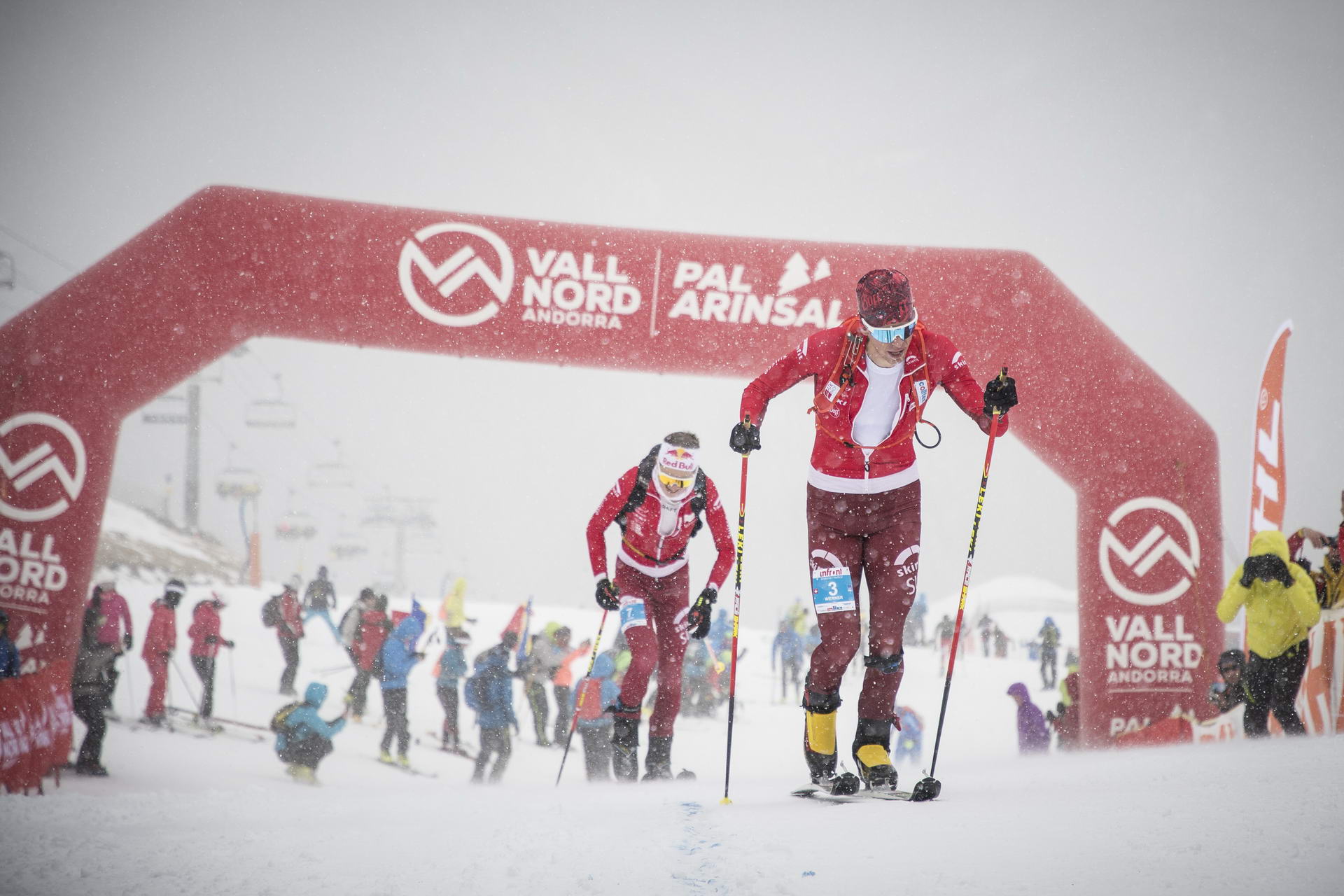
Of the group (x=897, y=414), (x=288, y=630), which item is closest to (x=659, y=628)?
(x=897, y=414)

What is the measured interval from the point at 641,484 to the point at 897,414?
6.26 ft

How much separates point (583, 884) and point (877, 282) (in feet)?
7.48

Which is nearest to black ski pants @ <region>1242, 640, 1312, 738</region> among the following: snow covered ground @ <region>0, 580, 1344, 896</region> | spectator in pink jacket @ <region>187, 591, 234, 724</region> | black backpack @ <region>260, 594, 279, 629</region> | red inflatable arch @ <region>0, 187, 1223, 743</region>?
snow covered ground @ <region>0, 580, 1344, 896</region>

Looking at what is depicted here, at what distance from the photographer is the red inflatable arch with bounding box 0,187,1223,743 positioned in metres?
6.94

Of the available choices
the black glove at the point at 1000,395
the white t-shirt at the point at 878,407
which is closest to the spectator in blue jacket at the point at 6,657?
the white t-shirt at the point at 878,407

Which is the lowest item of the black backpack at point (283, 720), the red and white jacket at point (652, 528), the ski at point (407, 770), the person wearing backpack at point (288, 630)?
the ski at point (407, 770)

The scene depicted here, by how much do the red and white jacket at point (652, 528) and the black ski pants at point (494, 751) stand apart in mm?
3648

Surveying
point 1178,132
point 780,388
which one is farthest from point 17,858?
point 1178,132

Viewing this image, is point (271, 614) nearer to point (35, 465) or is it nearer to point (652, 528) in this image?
point (35, 465)

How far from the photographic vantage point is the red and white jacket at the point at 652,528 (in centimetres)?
500

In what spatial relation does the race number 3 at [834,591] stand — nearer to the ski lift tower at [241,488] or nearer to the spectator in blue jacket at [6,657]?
the spectator in blue jacket at [6,657]

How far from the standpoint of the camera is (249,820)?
3.39 m

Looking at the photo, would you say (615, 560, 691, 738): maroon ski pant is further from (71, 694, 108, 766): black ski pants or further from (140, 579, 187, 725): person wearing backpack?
(140, 579, 187, 725): person wearing backpack

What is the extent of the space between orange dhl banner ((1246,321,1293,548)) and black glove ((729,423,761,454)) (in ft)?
19.8
